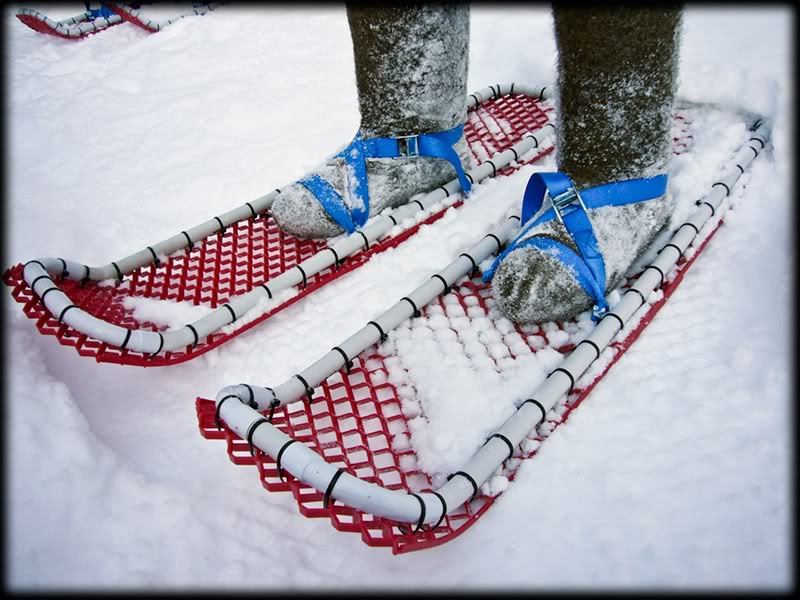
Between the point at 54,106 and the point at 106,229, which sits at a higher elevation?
the point at 54,106

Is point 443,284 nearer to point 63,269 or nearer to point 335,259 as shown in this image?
point 335,259

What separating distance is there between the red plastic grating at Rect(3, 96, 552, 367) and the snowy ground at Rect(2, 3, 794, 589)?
50 mm

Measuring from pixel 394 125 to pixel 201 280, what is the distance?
59 centimetres

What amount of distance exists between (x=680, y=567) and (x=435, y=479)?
0.38 meters

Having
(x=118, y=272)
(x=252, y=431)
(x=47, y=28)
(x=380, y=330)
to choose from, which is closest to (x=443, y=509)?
(x=252, y=431)

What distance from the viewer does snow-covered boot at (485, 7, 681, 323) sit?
1.07 m

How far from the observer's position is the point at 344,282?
4.88 feet

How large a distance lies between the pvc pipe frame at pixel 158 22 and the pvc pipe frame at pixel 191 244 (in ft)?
7.30

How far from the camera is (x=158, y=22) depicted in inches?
134

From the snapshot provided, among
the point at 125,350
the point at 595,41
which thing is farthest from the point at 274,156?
the point at 595,41

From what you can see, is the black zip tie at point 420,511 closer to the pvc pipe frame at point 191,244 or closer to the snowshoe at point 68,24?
the pvc pipe frame at point 191,244

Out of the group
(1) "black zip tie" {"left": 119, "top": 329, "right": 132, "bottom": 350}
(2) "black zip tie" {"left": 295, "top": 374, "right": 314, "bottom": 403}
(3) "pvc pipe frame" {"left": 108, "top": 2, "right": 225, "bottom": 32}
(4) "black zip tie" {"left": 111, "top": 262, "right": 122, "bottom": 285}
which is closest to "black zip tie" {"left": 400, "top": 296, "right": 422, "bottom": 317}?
(2) "black zip tie" {"left": 295, "top": 374, "right": 314, "bottom": 403}

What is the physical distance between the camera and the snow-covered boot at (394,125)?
4.56 ft

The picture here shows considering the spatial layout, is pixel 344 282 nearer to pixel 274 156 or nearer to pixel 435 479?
pixel 435 479
